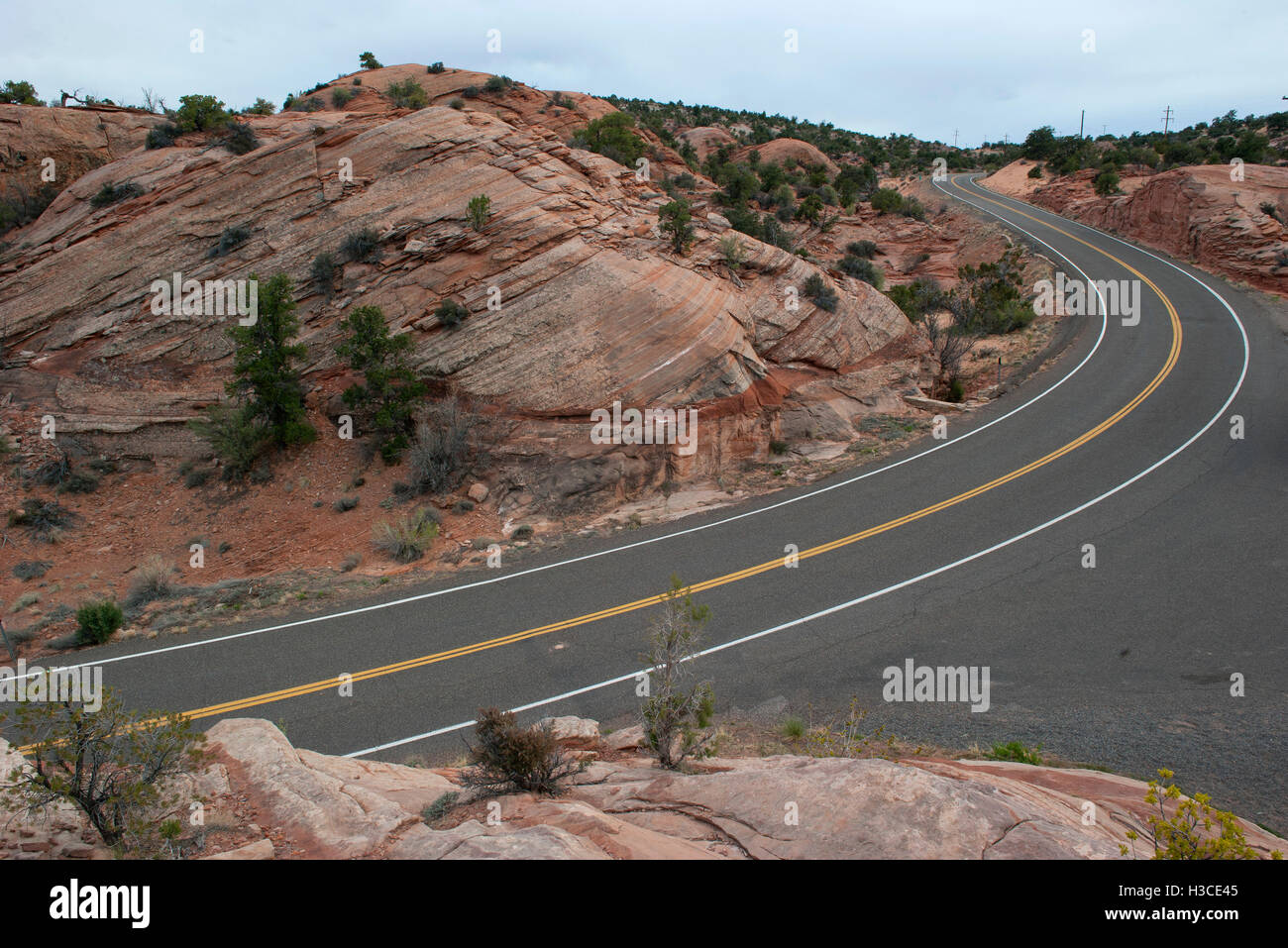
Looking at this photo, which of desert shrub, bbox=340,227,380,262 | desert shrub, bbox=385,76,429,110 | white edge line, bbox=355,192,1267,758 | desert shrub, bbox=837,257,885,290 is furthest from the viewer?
desert shrub, bbox=385,76,429,110

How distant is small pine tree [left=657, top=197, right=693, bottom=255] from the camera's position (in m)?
20.8

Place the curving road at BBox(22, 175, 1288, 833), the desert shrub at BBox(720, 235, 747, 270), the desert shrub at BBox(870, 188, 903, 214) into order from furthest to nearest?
the desert shrub at BBox(870, 188, 903, 214)
the desert shrub at BBox(720, 235, 747, 270)
the curving road at BBox(22, 175, 1288, 833)

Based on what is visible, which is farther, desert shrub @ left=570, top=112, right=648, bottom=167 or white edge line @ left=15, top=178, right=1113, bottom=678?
desert shrub @ left=570, top=112, right=648, bottom=167

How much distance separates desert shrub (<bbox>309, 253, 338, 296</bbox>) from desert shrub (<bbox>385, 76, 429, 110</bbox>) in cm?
1122

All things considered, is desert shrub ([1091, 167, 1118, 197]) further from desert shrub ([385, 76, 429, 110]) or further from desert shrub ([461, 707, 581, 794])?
desert shrub ([461, 707, 581, 794])

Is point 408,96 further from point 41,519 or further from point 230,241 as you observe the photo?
point 41,519

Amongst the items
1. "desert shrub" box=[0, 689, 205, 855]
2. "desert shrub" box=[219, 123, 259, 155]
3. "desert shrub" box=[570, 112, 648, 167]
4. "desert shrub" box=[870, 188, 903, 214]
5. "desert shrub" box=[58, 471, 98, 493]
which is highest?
"desert shrub" box=[870, 188, 903, 214]

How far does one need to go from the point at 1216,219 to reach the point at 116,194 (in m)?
45.8

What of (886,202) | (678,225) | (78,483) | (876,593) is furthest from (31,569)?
(886,202)

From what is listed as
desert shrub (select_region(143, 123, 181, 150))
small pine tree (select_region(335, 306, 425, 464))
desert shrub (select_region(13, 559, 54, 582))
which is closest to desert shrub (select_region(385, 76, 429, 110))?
desert shrub (select_region(143, 123, 181, 150))

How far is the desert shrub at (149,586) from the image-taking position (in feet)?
44.8

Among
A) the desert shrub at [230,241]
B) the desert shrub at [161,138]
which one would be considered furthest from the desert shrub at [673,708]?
the desert shrub at [161,138]

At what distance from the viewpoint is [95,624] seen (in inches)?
482

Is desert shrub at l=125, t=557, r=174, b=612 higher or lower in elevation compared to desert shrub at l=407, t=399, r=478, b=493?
lower
